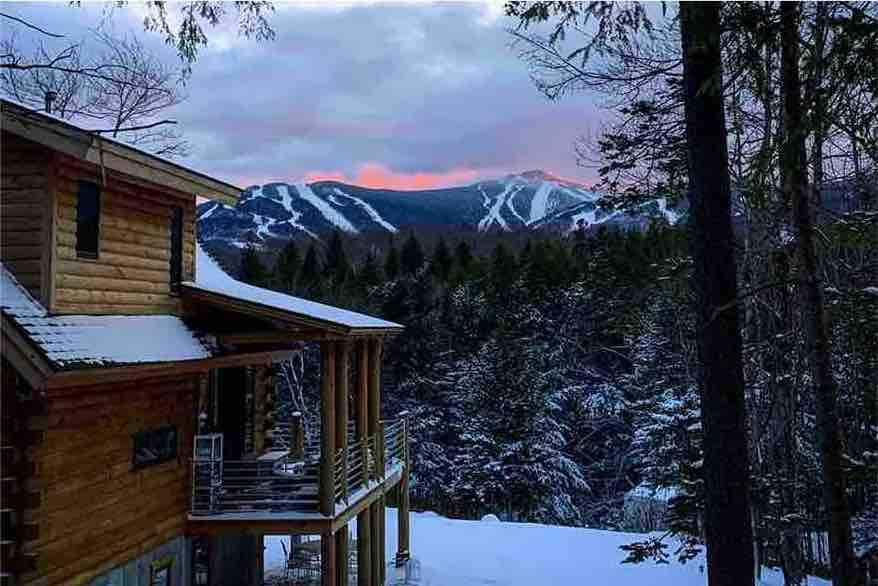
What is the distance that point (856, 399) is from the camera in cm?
1366

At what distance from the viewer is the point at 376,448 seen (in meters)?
14.2

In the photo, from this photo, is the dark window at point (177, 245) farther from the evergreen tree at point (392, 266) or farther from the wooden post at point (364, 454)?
the evergreen tree at point (392, 266)

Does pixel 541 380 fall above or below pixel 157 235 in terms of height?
below

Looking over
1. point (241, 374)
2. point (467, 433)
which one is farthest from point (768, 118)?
point (467, 433)

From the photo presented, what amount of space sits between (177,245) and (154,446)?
3088 millimetres

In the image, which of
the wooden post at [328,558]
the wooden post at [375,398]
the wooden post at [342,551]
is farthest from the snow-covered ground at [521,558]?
the wooden post at [328,558]

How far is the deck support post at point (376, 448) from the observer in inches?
559

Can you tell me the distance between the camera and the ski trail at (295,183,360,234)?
449 ft

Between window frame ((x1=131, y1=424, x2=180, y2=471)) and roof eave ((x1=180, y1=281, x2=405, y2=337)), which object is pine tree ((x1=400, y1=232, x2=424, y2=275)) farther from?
window frame ((x1=131, y1=424, x2=180, y2=471))

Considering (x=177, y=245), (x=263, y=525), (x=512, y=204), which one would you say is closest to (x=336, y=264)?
(x=177, y=245)

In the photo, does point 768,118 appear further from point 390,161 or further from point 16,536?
point 390,161

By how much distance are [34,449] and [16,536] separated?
85 centimetres

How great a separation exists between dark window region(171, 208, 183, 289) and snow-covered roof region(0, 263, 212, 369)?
1226 mm

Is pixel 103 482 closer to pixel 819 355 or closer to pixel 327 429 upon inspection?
pixel 327 429
